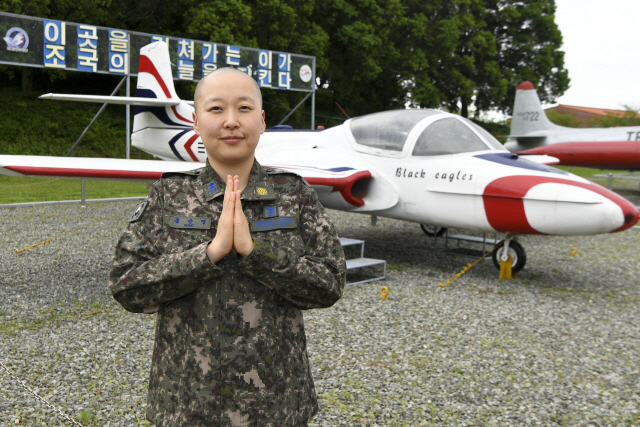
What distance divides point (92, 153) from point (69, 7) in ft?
18.5

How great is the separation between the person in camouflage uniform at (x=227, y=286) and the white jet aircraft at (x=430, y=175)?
3912 millimetres

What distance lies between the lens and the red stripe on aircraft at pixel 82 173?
5.18m

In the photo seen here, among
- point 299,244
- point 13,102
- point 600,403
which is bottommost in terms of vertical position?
point 600,403

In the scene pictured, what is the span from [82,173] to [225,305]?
4.72 meters

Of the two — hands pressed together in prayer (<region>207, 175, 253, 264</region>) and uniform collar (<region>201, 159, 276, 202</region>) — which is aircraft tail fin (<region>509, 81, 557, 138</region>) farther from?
hands pressed together in prayer (<region>207, 175, 253, 264</region>)

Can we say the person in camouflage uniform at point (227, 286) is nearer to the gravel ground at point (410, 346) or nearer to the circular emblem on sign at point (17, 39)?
the gravel ground at point (410, 346)

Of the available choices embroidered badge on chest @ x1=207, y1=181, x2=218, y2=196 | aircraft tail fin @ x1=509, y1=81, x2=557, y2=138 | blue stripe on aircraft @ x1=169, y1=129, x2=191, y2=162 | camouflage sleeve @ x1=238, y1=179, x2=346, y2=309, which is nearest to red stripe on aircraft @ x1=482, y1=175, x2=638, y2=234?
camouflage sleeve @ x1=238, y1=179, x2=346, y2=309

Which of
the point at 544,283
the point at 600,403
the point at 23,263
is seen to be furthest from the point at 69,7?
the point at 600,403

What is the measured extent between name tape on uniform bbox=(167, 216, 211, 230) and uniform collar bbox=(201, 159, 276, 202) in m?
0.07

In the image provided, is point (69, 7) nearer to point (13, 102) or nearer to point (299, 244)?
point (13, 102)

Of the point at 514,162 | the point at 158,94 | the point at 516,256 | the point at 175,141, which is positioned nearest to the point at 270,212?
the point at 514,162

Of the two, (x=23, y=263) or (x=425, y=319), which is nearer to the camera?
(x=425, y=319)

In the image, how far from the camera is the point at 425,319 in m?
4.93

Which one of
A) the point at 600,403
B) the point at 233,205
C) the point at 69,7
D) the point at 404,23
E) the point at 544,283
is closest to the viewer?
the point at 233,205
